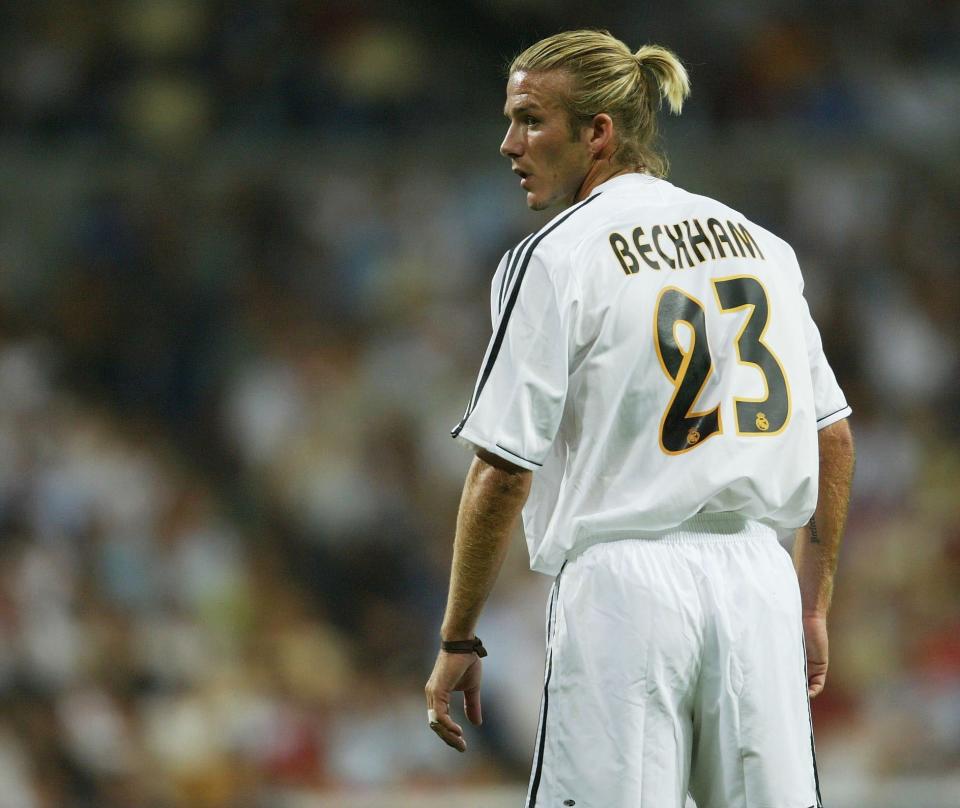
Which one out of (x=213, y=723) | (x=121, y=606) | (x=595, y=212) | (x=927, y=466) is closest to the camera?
(x=595, y=212)

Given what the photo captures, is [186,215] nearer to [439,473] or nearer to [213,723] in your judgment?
[439,473]

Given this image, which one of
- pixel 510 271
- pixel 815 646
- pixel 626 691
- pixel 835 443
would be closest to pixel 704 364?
pixel 510 271

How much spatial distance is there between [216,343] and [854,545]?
3.57 m

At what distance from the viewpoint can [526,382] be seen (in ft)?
8.78

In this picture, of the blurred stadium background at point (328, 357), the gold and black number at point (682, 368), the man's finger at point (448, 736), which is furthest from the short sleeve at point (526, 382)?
the blurred stadium background at point (328, 357)

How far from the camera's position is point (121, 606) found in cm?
709

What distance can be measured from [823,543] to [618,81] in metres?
1.06

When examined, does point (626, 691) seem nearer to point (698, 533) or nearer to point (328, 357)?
point (698, 533)

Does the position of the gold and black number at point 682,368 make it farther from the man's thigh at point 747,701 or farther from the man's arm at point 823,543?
the man's arm at point 823,543

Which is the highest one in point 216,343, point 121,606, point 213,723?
point 216,343

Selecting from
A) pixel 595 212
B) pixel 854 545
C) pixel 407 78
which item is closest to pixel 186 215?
pixel 407 78

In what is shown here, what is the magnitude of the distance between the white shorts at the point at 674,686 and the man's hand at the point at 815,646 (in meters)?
0.36

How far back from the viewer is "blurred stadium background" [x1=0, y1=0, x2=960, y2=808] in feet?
21.7

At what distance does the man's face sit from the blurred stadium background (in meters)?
3.49
